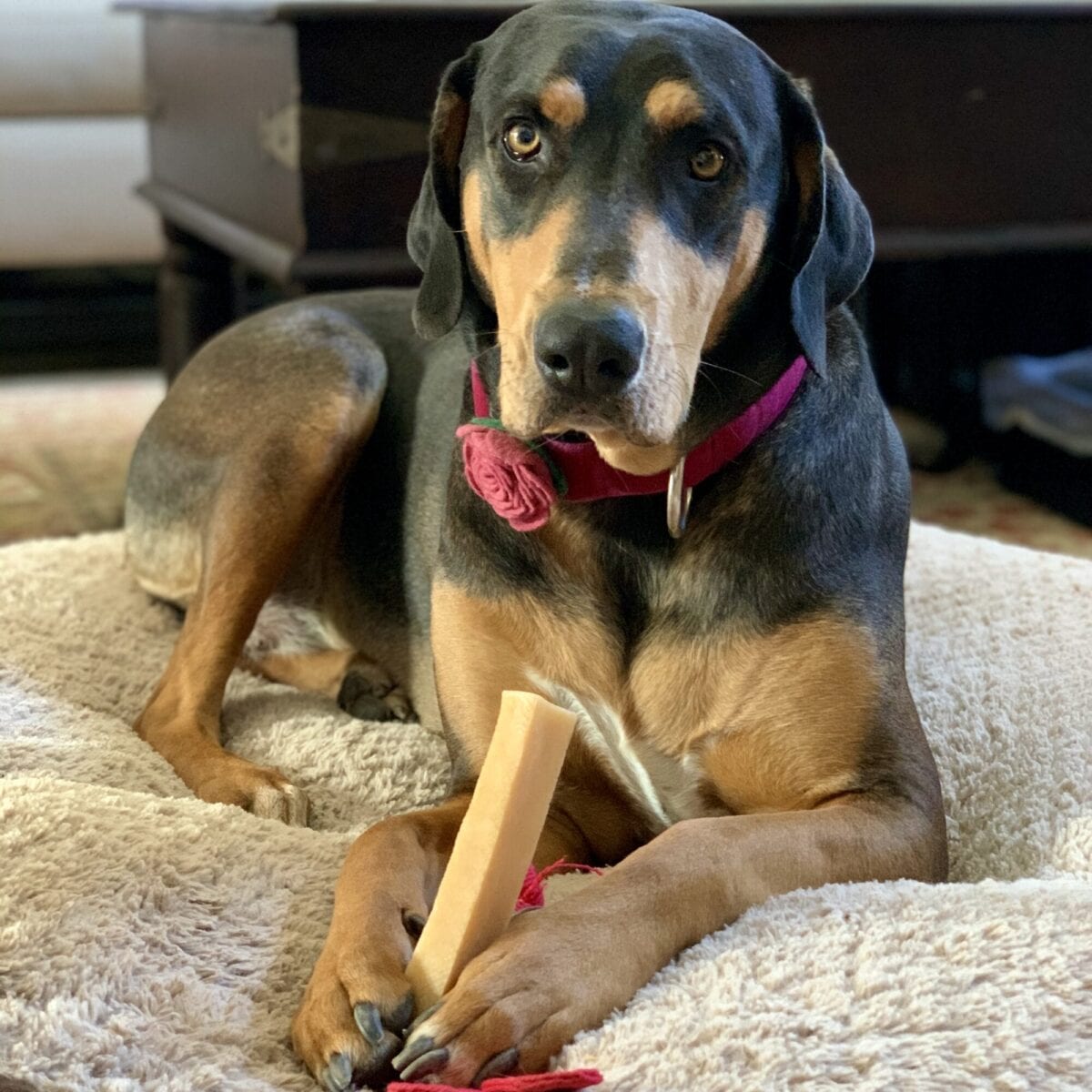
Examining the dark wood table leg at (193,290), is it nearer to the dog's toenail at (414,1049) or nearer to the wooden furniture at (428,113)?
the wooden furniture at (428,113)

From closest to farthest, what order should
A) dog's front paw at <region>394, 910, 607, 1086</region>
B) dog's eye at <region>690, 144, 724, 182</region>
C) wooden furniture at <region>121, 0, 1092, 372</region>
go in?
1. dog's front paw at <region>394, 910, 607, 1086</region>
2. dog's eye at <region>690, 144, 724, 182</region>
3. wooden furniture at <region>121, 0, 1092, 372</region>

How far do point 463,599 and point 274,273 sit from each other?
1.29 metres

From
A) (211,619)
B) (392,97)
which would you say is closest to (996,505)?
(392,97)

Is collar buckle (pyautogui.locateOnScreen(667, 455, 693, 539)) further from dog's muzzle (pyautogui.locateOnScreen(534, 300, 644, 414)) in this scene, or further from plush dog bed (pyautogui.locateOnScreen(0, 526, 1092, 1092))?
plush dog bed (pyautogui.locateOnScreen(0, 526, 1092, 1092))

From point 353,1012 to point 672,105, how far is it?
3.22ft

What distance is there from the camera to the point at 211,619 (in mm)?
2479

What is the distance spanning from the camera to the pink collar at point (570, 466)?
186 centimetres

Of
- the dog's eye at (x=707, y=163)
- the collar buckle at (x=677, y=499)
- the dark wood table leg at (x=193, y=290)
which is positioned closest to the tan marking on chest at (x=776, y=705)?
the collar buckle at (x=677, y=499)

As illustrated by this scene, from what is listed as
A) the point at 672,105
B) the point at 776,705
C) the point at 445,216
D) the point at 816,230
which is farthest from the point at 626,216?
the point at 776,705

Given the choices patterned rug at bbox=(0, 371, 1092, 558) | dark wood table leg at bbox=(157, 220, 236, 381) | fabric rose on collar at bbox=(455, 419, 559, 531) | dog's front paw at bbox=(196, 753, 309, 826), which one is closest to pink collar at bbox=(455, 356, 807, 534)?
fabric rose on collar at bbox=(455, 419, 559, 531)

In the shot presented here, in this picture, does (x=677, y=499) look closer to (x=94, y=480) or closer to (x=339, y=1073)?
(x=339, y=1073)

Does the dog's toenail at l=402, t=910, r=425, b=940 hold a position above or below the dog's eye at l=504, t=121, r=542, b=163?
below

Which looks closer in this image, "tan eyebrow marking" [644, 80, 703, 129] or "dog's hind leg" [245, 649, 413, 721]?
"tan eyebrow marking" [644, 80, 703, 129]

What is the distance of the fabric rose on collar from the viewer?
186 centimetres
